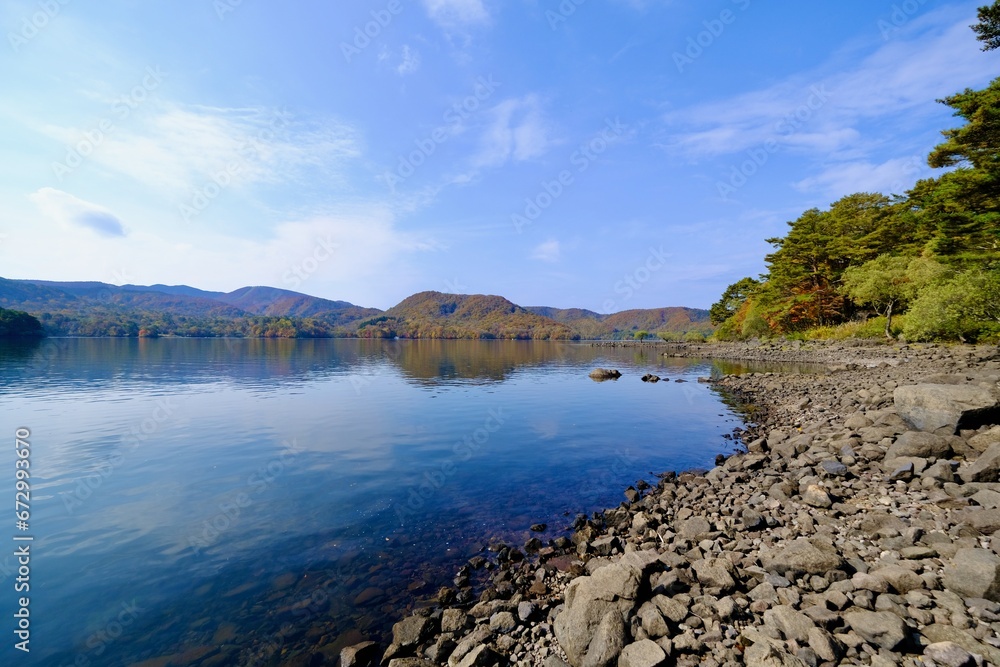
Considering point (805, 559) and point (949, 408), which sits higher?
point (949, 408)

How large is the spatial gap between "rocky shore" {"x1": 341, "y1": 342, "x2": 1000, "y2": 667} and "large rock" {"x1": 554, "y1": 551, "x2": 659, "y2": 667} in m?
0.03

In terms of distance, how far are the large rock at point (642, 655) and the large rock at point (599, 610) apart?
0.61 feet

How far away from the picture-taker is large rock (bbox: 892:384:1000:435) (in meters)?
11.6

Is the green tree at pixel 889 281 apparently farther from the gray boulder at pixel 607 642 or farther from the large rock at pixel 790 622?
the gray boulder at pixel 607 642

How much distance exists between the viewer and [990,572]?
19.0ft

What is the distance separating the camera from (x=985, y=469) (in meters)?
9.31

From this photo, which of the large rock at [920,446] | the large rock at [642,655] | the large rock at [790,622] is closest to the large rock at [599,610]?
the large rock at [642,655]

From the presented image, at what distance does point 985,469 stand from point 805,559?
6011 millimetres

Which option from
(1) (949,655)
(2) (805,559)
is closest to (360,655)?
(2) (805,559)

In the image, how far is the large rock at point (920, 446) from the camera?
1130 cm

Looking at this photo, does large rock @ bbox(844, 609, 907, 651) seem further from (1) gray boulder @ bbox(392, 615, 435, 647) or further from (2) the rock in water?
(2) the rock in water

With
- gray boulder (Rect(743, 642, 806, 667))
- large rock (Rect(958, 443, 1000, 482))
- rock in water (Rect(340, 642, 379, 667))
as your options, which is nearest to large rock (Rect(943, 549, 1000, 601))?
gray boulder (Rect(743, 642, 806, 667))

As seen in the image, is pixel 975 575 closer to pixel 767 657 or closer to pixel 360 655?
pixel 767 657

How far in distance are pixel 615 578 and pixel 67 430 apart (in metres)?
30.2
